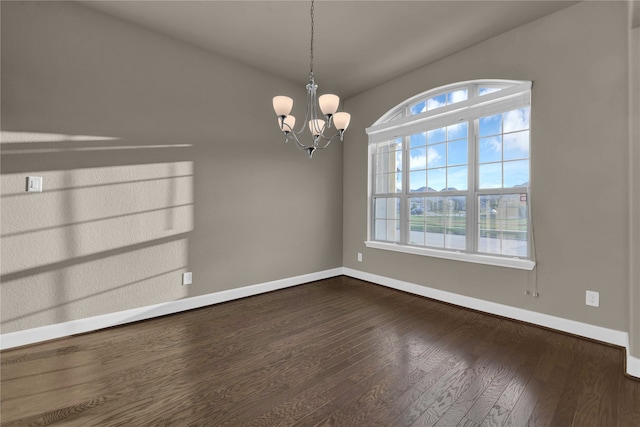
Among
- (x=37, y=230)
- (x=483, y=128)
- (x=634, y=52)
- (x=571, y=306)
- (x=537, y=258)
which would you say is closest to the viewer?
(x=634, y=52)

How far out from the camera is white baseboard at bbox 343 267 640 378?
2314mm

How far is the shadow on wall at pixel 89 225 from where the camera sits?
2340 millimetres

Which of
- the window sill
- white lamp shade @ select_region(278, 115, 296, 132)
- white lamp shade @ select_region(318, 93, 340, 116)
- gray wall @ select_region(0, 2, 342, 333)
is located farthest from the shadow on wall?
the window sill

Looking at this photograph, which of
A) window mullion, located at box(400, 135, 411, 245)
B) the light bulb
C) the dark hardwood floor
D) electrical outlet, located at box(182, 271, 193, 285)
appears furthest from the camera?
window mullion, located at box(400, 135, 411, 245)

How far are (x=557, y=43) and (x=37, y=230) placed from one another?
4.97m

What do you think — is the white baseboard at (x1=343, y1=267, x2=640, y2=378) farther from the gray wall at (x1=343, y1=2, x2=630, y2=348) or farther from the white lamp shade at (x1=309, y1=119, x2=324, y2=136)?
the white lamp shade at (x1=309, y1=119, x2=324, y2=136)

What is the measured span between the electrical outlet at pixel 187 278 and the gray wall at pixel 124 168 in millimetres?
69

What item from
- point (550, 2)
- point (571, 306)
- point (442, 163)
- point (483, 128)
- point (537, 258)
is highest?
point (550, 2)

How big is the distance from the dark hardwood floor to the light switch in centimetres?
131

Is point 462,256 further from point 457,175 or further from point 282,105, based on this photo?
point 282,105

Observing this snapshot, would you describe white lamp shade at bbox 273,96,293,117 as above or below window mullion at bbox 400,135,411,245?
above

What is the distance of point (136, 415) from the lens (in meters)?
1.56

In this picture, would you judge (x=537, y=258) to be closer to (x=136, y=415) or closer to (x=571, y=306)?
(x=571, y=306)

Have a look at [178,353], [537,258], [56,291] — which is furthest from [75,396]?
[537,258]
